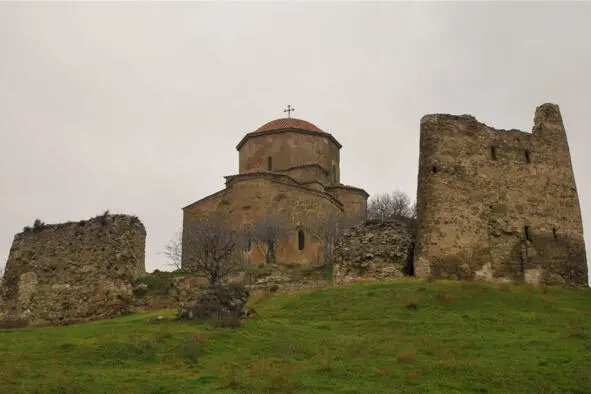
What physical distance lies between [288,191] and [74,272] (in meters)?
16.7

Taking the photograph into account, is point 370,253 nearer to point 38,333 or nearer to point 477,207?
point 477,207

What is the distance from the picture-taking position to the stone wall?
22.7m

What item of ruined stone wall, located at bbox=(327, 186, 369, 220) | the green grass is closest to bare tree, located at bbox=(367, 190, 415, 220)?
ruined stone wall, located at bbox=(327, 186, 369, 220)

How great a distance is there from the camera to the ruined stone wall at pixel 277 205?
36.9 metres

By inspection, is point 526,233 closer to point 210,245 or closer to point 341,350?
point 210,245

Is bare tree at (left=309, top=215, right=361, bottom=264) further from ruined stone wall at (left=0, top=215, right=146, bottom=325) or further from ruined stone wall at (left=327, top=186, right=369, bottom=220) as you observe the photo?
ruined stone wall at (left=0, top=215, right=146, bottom=325)

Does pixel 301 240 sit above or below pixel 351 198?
below

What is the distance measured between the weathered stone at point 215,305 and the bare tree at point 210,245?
18.9 feet

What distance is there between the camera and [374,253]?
23.0 m

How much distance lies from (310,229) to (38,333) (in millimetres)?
21286

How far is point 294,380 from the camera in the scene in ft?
38.1

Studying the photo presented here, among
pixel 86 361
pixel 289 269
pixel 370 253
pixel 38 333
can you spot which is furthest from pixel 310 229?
pixel 86 361

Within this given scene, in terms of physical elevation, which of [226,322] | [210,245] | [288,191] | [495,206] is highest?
[288,191]

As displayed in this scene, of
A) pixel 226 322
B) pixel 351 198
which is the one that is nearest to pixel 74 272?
pixel 226 322
